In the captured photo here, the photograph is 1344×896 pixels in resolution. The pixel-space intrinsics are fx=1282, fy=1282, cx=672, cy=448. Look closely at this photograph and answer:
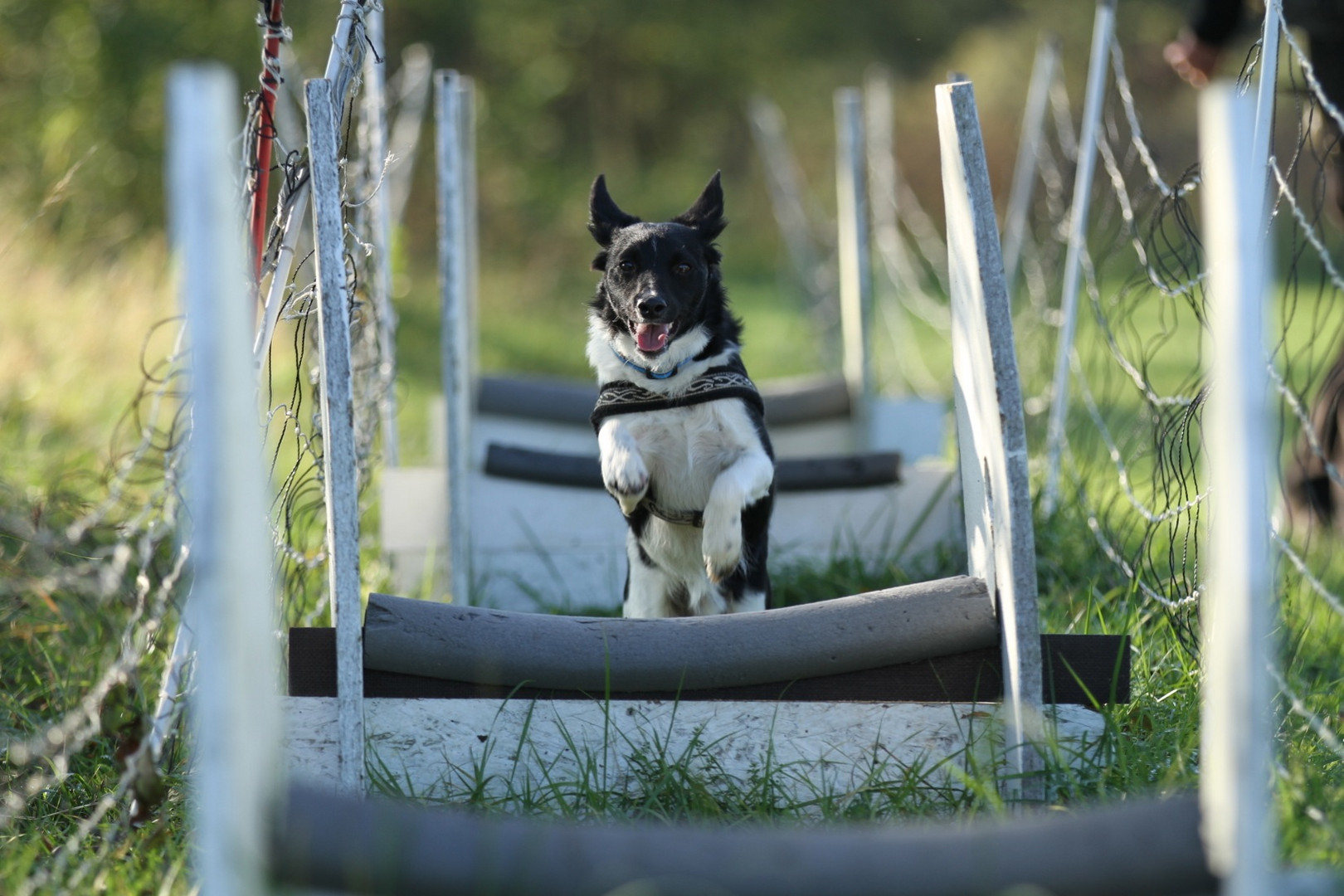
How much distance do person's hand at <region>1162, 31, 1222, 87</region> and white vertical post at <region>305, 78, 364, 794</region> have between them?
348 centimetres

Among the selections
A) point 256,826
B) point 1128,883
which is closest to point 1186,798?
point 1128,883

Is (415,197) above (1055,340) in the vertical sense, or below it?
above

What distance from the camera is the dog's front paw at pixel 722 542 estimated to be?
312cm

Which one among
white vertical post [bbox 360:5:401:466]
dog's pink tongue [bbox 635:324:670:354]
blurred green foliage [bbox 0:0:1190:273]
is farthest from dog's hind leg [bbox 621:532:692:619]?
blurred green foliage [bbox 0:0:1190:273]

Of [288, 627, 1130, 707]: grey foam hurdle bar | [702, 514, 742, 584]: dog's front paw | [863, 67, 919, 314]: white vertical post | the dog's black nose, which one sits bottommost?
[288, 627, 1130, 707]: grey foam hurdle bar

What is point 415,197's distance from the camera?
14695mm

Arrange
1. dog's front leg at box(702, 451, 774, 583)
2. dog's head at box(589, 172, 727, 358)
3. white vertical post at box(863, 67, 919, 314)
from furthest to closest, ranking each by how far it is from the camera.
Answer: white vertical post at box(863, 67, 919, 314) → dog's head at box(589, 172, 727, 358) → dog's front leg at box(702, 451, 774, 583)

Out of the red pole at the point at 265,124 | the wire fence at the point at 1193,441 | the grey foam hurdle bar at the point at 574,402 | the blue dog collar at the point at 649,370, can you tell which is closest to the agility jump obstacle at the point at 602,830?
the wire fence at the point at 1193,441

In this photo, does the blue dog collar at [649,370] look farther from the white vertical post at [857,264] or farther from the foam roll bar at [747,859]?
the white vertical post at [857,264]

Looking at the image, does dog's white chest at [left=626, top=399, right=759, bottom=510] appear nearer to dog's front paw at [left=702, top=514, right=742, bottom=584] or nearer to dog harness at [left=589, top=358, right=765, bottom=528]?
dog harness at [left=589, top=358, right=765, bottom=528]

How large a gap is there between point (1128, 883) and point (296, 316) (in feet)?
6.65

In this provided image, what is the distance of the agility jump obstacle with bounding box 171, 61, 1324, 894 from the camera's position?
1.51m

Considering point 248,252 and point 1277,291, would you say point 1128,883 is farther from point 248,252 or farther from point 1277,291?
point 1277,291

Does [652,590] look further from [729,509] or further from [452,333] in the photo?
[452,333]
